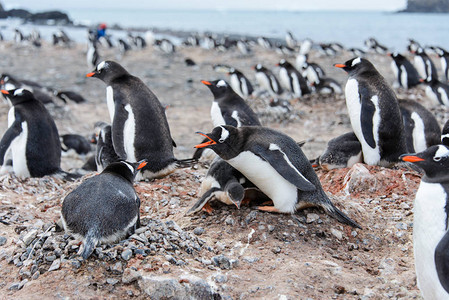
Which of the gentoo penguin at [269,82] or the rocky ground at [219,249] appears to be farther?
the gentoo penguin at [269,82]

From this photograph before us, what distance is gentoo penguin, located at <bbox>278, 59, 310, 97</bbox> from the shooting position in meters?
11.5

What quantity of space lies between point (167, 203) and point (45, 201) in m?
1.25

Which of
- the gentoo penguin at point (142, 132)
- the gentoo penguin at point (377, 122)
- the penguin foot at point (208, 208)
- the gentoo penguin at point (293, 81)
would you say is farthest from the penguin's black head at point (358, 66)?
the gentoo penguin at point (293, 81)

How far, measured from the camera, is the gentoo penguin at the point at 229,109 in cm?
642

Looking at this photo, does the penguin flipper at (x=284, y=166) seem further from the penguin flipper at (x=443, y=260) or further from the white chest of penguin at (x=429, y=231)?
the penguin flipper at (x=443, y=260)

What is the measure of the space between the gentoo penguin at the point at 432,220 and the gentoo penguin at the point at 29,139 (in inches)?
166

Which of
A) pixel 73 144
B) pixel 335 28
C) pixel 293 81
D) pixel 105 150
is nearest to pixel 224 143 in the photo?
pixel 105 150

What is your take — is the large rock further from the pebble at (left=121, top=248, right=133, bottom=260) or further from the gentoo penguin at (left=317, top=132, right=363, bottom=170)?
the gentoo penguin at (left=317, top=132, right=363, bottom=170)

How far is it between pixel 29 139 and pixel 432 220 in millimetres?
4453

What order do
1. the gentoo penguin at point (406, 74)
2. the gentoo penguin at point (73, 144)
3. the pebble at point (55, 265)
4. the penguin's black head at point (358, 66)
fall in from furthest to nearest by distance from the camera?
the gentoo penguin at point (406, 74)
the gentoo penguin at point (73, 144)
the penguin's black head at point (358, 66)
the pebble at point (55, 265)

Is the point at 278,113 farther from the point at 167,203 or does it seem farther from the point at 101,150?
the point at 167,203

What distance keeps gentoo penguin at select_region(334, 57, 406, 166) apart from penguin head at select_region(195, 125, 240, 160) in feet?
6.97

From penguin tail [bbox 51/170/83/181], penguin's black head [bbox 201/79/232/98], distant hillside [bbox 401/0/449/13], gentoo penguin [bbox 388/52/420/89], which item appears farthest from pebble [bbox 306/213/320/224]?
distant hillside [bbox 401/0/449/13]

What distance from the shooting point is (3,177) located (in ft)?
18.1
